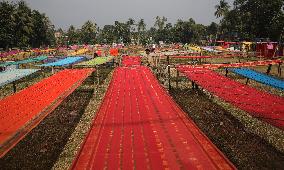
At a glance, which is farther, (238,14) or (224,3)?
(224,3)

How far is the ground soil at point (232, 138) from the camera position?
1024 cm

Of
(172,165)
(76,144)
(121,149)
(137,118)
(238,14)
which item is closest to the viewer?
(172,165)

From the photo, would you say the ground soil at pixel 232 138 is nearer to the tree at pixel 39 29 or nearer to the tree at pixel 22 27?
the tree at pixel 22 27

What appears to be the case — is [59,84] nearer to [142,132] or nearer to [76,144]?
[76,144]

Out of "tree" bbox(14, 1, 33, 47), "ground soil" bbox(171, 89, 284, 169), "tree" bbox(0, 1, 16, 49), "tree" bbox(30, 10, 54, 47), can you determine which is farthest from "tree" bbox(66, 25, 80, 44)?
"ground soil" bbox(171, 89, 284, 169)

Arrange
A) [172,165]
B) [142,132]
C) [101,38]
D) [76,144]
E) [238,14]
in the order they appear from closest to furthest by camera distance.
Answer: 1. [172,165]
2. [142,132]
3. [76,144]
4. [238,14]
5. [101,38]

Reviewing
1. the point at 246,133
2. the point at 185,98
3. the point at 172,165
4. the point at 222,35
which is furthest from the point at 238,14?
the point at 172,165

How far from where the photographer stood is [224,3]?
108812 mm

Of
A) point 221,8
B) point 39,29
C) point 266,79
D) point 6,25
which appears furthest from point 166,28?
point 266,79

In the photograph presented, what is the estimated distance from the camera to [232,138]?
12461 mm

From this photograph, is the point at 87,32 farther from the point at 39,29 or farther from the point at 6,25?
the point at 6,25

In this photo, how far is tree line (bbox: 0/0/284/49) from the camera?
67625 millimetres

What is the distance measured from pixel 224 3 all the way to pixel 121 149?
357 ft

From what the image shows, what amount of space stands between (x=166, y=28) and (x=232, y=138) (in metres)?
119
